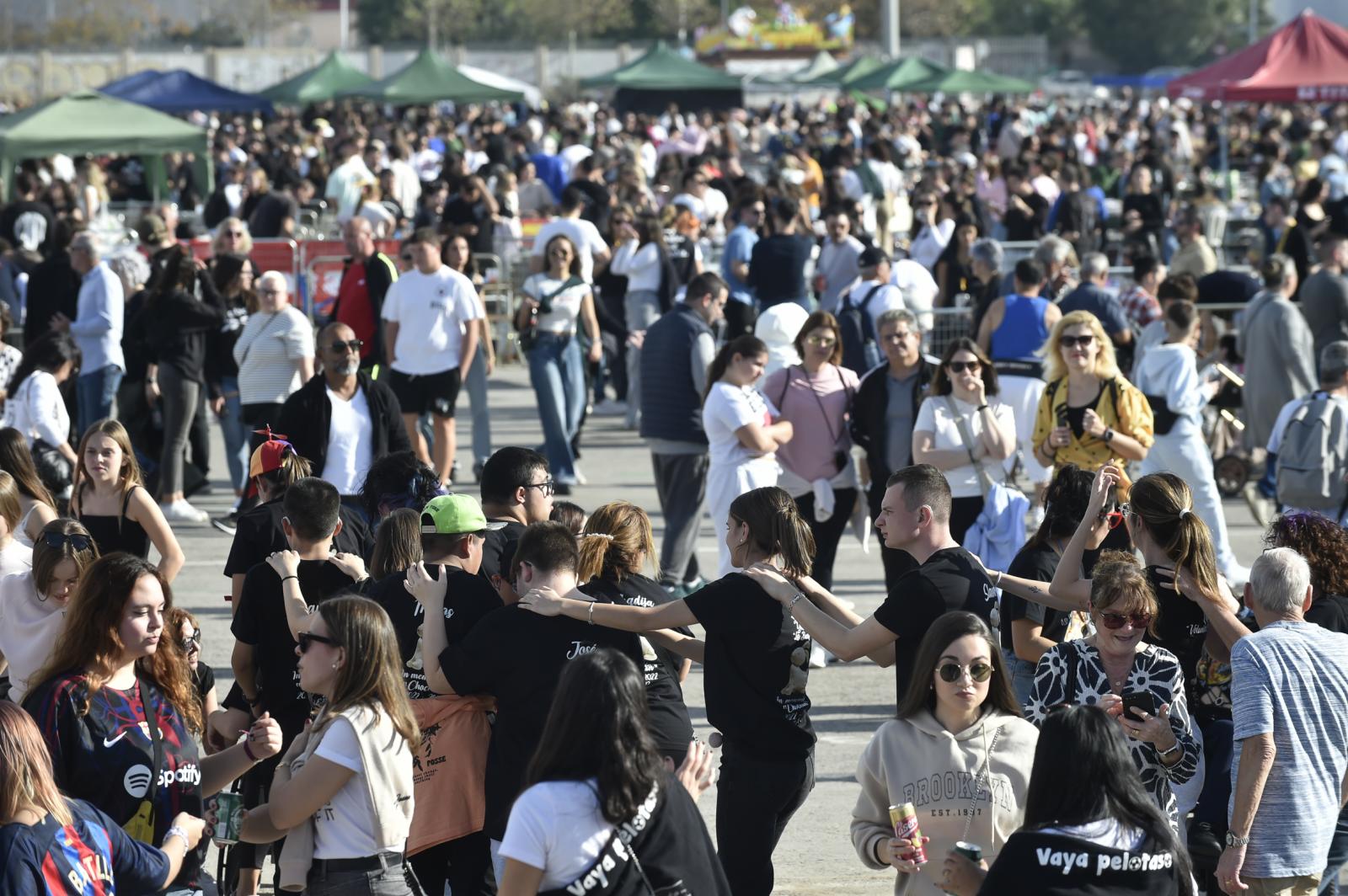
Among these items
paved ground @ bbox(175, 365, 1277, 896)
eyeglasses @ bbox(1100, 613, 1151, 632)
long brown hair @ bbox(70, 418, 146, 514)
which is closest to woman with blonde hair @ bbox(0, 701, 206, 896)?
eyeglasses @ bbox(1100, 613, 1151, 632)

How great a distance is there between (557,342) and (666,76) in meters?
25.5

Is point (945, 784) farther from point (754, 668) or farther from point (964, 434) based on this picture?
point (964, 434)

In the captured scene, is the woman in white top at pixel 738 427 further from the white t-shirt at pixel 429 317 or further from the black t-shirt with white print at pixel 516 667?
the black t-shirt with white print at pixel 516 667

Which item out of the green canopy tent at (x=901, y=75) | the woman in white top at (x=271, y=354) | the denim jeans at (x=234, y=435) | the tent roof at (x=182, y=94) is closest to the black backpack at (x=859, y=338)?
the woman in white top at (x=271, y=354)

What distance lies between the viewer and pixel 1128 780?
401 centimetres

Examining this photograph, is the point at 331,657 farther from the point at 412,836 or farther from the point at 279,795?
the point at 412,836

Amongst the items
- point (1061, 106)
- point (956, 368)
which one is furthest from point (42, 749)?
point (1061, 106)

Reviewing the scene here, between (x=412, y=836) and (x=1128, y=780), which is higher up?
(x=1128, y=780)

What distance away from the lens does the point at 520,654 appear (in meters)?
5.14

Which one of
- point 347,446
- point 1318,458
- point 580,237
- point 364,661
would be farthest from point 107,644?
point 580,237

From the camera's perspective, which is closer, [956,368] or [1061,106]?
[956,368]

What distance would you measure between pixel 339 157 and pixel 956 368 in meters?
18.3

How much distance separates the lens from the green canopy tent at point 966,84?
38.3 meters

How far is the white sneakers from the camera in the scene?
12570mm
